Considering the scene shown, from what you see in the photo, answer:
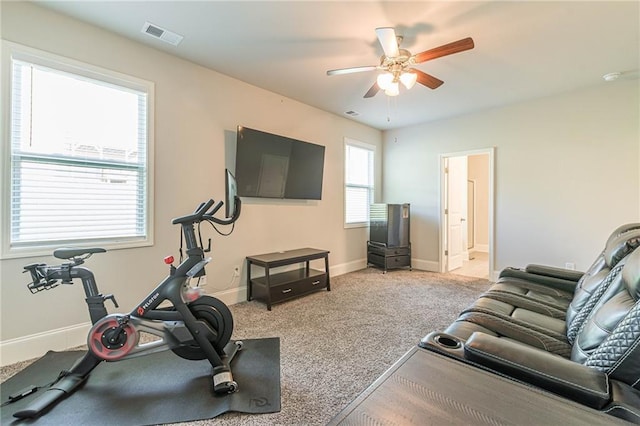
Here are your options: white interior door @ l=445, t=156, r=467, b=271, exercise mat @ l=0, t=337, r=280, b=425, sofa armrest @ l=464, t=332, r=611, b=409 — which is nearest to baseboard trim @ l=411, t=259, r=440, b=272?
white interior door @ l=445, t=156, r=467, b=271

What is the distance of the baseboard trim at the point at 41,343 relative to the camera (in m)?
2.19

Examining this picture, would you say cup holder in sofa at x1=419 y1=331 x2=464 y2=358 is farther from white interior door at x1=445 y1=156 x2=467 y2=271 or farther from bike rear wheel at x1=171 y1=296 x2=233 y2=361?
white interior door at x1=445 y1=156 x2=467 y2=271

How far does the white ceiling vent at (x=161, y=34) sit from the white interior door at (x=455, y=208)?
461 centimetres

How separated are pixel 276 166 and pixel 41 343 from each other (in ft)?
A: 9.47

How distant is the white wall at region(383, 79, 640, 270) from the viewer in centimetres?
368

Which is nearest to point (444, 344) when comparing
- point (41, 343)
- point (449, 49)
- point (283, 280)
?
point (449, 49)

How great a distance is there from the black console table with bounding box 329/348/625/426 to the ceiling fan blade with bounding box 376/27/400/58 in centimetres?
226

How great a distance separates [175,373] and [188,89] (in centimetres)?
280

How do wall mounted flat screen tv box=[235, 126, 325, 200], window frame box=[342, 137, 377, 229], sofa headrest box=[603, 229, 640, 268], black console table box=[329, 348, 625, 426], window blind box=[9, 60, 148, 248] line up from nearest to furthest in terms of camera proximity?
black console table box=[329, 348, 625, 426] < sofa headrest box=[603, 229, 640, 268] < window blind box=[9, 60, 148, 248] < wall mounted flat screen tv box=[235, 126, 325, 200] < window frame box=[342, 137, 377, 229]

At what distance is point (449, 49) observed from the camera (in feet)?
7.48

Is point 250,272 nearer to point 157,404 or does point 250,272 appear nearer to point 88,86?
point 157,404

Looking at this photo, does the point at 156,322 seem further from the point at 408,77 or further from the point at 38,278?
the point at 408,77

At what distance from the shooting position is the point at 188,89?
3168mm

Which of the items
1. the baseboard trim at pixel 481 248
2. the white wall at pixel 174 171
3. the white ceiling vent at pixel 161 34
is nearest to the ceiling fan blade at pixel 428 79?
the white wall at pixel 174 171
